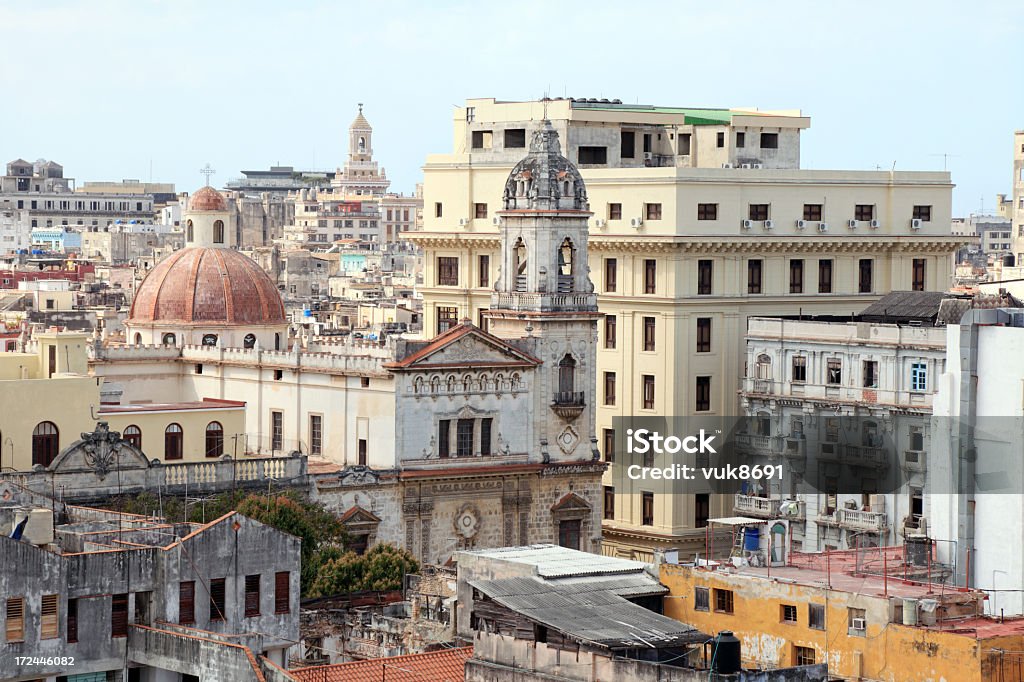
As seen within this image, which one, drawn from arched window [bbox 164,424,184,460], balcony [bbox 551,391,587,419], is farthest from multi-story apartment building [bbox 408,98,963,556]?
arched window [bbox 164,424,184,460]

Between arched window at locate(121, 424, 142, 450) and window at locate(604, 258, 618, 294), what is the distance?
23.0 metres

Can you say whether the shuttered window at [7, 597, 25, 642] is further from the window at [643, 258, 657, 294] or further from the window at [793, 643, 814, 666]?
the window at [643, 258, 657, 294]

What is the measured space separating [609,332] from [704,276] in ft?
14.4

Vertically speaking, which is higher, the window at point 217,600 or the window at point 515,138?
the window at point 515,138

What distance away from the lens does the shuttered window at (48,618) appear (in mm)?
60250

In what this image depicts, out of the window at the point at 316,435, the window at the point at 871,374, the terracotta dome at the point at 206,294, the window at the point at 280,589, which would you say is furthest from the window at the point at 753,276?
the window at the point at 280,589

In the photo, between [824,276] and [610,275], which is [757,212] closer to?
[824,276]

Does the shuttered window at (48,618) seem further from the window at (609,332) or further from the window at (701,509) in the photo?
the window at (609,332)

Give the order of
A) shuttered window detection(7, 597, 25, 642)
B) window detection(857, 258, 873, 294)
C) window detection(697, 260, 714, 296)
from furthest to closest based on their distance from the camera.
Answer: window detection(857, 258, 873, 294) → window detection(697, 260, 714, 296) → shuttered window detection(7, 597, 25, 642)

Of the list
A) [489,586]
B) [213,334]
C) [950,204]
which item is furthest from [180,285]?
[489,586]

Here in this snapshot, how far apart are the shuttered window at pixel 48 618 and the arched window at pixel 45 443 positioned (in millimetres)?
32442

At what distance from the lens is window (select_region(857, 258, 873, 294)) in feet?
380

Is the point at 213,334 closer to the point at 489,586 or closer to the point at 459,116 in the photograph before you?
the point at 459,116

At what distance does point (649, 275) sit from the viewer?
110688mm
